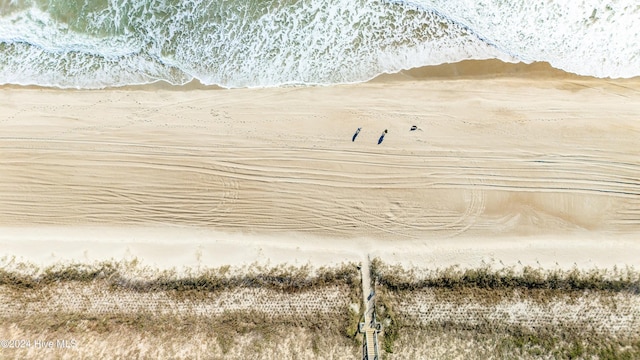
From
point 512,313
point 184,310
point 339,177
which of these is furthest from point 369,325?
point 184,310

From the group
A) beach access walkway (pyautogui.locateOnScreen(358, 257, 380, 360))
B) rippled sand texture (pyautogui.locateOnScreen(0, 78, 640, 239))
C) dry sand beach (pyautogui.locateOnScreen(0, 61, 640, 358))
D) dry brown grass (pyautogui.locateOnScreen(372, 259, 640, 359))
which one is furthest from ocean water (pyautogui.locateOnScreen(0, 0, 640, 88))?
dry brown grass (pyautogui.locateOnScreen(372, 259, 640, 359))

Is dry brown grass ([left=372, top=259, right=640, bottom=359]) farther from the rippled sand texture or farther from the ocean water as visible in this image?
the ocean water

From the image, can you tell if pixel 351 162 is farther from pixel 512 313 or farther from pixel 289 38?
pixel 512 313

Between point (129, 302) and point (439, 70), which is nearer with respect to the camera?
point (129, 302)

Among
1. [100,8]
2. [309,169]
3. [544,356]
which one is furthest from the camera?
[100,8]

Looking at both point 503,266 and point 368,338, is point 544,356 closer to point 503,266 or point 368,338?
point 503,266

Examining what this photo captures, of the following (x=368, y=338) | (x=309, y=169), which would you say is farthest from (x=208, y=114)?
(x=368, y=338)
